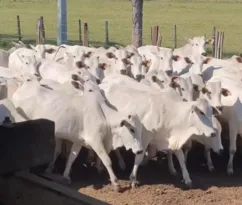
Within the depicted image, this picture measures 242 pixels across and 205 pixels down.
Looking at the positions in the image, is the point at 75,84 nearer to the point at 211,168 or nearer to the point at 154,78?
the point at 154,78

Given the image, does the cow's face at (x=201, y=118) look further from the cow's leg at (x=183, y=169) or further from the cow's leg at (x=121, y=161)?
the cow's leg at (x=121, y=161)

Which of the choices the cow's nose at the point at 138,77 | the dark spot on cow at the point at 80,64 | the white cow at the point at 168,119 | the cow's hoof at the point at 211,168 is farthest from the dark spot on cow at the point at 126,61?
the cow's hoof at the point at 211,168

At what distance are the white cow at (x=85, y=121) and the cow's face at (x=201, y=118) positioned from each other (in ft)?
3.06

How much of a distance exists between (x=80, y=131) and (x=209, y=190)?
6.57 feet

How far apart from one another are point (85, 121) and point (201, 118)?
1.67 metres

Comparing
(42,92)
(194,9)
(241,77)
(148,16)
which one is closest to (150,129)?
(42,92)

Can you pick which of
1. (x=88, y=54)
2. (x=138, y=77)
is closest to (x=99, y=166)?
(x=138, y=77)

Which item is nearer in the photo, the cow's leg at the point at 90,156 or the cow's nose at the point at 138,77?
the cow's leg at the point at 90,156

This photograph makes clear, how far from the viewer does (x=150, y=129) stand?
32.7ft

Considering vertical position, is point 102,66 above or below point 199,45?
above

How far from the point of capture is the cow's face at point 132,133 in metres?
9.23

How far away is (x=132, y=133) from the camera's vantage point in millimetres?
9266

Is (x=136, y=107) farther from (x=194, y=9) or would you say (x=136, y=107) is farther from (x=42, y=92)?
(x=194, y=9)

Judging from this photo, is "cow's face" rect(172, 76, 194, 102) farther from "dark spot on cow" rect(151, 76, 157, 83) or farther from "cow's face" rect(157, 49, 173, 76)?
"cow's face" rect(157, 49, 173, 76)
